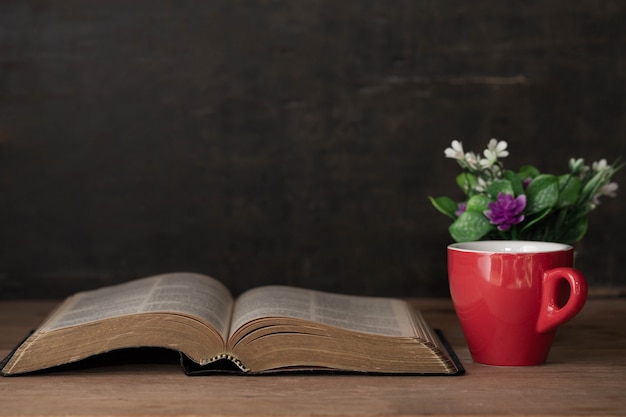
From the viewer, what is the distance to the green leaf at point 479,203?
96cm

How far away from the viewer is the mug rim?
875mm

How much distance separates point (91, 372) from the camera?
834 mm

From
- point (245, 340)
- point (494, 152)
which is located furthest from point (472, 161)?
point (245, 340)

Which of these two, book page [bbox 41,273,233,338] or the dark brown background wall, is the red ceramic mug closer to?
book page [bbox 41,273,233,338]

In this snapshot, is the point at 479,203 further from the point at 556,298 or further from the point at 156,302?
the point at 156,302

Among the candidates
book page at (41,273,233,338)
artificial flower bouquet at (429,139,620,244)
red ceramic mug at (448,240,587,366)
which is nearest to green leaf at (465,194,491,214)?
artificial flower bouquet at (429,139,620,244)

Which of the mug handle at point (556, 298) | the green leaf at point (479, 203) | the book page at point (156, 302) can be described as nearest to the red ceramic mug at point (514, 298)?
the mug handle at point (556, 298)

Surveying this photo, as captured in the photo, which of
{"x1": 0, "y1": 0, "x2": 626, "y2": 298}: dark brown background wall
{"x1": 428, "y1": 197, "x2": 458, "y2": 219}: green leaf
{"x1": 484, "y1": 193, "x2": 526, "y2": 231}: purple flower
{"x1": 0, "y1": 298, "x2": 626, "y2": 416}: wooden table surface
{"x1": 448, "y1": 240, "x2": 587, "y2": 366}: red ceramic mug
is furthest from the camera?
{"x1": 0, "y1": 0, "x2": 626, "y2": 298}: dark brown background wall

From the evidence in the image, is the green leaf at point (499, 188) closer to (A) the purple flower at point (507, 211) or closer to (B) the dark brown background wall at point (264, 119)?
(A) the purple flower at point (507, 211)

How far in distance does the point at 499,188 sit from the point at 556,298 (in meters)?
0.18

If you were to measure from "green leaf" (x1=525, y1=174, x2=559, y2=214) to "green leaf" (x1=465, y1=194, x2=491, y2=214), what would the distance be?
0.17ft

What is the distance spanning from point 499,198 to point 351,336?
258 mm

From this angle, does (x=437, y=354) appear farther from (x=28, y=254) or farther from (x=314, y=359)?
(x=28, y=254)

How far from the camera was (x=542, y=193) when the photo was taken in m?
0.95
